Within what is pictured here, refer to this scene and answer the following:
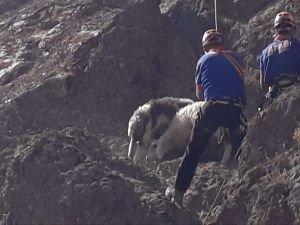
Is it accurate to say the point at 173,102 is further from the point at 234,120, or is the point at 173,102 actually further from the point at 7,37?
the point at 7,37

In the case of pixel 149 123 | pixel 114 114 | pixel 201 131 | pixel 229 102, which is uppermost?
pixel 229 102

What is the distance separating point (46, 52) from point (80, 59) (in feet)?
5.73

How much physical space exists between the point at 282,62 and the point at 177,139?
2.44 meters

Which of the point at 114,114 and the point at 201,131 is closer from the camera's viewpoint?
the point at 201,131

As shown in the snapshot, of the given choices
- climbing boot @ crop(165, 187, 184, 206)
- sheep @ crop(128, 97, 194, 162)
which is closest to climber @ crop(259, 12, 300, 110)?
climbing boot @ crop(165, 187, 184, 206)

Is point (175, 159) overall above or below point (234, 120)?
below

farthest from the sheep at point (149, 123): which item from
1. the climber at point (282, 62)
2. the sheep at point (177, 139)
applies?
the climber at point (282, 62)

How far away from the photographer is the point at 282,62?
13.1 meters

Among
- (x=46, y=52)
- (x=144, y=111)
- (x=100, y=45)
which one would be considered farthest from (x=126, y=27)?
(x=144, y=111)

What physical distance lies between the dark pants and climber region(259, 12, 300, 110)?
74cm

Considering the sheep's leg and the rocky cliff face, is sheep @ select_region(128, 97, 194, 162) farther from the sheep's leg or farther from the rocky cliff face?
the sheep's leg

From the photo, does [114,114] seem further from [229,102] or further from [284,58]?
[229,102]

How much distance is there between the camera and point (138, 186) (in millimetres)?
12062

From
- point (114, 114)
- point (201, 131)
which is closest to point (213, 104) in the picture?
point (201, 131)
